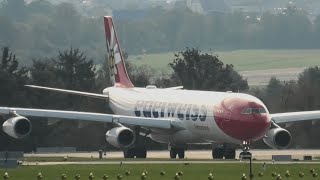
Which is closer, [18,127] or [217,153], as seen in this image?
[18,127]

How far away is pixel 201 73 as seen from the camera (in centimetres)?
10506

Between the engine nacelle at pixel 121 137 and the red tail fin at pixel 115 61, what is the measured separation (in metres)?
11.7

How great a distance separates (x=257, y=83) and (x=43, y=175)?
269 feet

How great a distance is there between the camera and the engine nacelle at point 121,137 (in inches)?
2932

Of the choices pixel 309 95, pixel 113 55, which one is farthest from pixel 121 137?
pixel 309 95

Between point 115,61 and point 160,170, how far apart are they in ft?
96.5

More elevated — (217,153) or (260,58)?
(260,58)

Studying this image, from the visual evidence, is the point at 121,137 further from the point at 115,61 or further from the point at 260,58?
the point at 260,58

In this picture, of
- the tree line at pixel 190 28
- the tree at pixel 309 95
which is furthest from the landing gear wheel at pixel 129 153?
the tree line at pixel 190 28

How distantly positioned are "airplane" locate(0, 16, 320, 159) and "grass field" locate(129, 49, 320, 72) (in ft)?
237

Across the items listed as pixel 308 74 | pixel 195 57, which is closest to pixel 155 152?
pixel 195 57

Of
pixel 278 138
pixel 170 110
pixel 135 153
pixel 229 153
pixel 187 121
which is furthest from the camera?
pixel 170 110

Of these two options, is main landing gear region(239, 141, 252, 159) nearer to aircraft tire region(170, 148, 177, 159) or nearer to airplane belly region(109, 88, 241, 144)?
airplane belly region(109, 88, 241, 144)

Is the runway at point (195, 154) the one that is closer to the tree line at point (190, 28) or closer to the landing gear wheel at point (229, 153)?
the landing gear wheel at point (229, 153)
